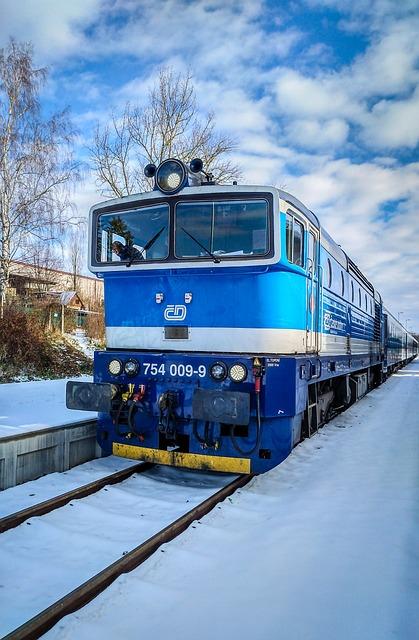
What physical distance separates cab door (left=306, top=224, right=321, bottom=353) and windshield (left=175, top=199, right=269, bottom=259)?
114 cm

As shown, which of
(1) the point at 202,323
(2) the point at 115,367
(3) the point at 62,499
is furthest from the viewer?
(2) the point at 115,367

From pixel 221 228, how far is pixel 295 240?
0.87m

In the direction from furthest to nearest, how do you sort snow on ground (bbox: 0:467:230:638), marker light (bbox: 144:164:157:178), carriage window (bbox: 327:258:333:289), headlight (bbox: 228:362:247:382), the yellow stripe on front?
carriage window (bbox: 327:258:333:289) → marker light (bbox: 144:164:157:178) → the yellow stripe on front → headlight (bbox: 228:362:247:382) → snow on ground (bbox: 0:467:230:638)

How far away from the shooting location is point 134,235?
5762 millimetres

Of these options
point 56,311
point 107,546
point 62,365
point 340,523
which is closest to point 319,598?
point 340,523

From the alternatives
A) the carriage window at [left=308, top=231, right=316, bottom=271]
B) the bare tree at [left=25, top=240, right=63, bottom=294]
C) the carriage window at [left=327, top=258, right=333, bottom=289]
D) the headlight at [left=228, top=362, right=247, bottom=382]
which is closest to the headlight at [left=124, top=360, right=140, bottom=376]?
the headlight at [left=228, top=362, right=247, bottom=382]

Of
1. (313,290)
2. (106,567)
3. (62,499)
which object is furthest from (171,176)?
(106,567)

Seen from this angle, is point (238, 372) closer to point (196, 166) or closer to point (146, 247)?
point (146, 247)

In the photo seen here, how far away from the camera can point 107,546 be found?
3.65 meters

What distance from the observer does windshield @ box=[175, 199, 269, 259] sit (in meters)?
5.06

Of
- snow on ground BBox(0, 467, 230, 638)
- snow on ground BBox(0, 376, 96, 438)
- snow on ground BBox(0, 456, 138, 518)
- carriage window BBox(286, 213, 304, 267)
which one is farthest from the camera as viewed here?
snow on ground BBox(0, 376, 96, 438)

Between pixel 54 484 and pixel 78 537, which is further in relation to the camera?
pixel 54 484

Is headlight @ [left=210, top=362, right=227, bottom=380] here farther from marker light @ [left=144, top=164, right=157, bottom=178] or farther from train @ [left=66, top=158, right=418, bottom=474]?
marker light @ [left=144, top=164, right=157, bottom=178]

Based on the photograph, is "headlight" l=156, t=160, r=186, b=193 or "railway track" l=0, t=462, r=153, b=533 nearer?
"railway track" l=0, t=462, r=153, b=533
